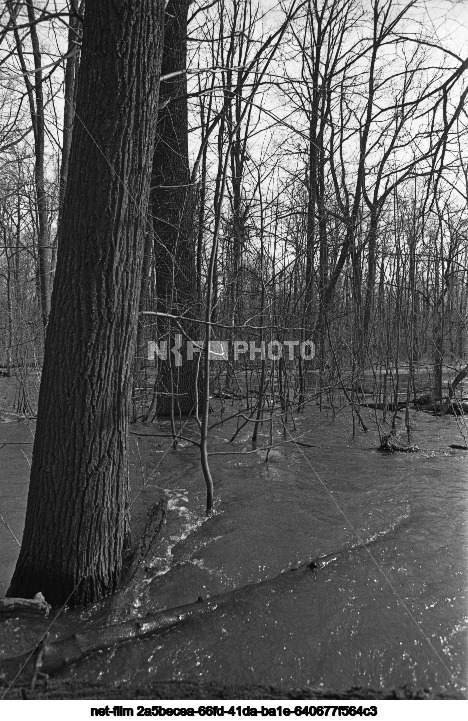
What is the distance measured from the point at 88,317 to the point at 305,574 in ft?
5.97

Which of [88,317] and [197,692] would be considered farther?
[88,317]

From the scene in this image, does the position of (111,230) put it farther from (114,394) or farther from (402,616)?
(402,616)

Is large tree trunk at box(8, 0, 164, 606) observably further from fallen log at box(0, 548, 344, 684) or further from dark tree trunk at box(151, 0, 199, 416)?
dark tree trunk at box(151, 0, 199, 416)

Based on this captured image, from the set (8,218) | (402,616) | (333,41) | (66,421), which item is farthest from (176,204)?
(8,218)

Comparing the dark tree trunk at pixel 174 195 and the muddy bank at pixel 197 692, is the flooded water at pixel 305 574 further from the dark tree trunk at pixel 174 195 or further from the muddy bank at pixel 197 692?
the dark tree trunk at pixel 174 195

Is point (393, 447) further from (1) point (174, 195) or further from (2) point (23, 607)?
(2) point (23, 607)

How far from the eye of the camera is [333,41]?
12.9 meters

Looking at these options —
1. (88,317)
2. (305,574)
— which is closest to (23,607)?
(88,317)

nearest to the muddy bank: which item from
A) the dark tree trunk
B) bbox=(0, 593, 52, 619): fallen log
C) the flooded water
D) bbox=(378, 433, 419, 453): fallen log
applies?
the flooded water

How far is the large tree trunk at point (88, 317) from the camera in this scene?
8.16ft

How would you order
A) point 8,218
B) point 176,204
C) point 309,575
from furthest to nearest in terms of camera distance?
point 8,218 < point 176,204 < point 309,575

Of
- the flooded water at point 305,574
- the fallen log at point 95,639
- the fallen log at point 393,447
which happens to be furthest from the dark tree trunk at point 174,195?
the fallen log at point 95,639

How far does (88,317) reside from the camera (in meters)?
2.50
